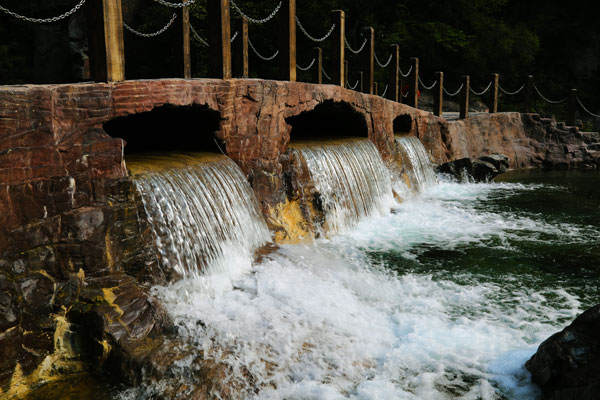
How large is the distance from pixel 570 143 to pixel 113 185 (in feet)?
46.3

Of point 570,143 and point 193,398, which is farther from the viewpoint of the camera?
point 570,143

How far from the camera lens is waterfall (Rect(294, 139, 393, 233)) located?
7.37m

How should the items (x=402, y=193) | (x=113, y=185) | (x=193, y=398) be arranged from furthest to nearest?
(x=402, y=193), (x=113, y=185), (x=193, y=398)

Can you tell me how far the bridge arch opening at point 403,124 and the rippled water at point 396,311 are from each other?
15.7ft

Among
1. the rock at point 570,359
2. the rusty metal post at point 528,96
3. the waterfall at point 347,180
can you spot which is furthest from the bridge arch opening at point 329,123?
the rusty metal post at point 528,96

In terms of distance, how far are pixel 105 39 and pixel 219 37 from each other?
1902 mm

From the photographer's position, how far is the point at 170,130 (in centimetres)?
683

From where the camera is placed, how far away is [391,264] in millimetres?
6090

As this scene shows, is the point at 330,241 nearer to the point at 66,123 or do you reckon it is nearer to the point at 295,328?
the point at 295,328

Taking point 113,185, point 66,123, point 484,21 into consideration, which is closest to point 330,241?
point 113,185

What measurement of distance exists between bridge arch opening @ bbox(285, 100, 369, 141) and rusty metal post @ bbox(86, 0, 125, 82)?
4633 mm

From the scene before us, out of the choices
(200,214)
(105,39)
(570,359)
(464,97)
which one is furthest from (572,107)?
(105,39)

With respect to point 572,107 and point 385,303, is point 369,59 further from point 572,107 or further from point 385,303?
point 572,107

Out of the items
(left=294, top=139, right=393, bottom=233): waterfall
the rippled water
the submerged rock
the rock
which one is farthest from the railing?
the rock
